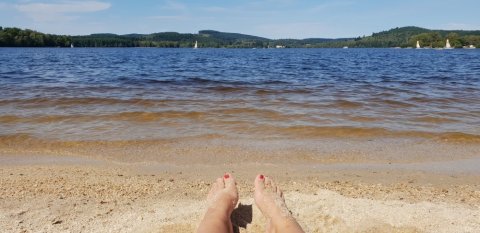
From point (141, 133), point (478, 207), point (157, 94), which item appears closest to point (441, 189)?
point (478, 207)

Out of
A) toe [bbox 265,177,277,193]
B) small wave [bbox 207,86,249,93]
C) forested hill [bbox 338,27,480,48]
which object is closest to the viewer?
toe [bbox 265,177,277,193]

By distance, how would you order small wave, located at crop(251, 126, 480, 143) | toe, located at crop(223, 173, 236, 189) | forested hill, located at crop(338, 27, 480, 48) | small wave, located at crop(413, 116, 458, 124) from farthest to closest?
forested hill, located at crop(338, 27, 480, 48), small wave, located at crop(413, 116, 458, 124), small wave, located at crop(251, 126, 480, 143), toe, located at crop(223, 173, 236, 189)

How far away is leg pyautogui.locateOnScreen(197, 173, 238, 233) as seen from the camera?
2867 mm

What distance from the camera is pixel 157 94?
40.0 ft

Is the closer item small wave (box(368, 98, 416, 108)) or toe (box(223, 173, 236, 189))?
toe (box(223, 173, 236, 189))

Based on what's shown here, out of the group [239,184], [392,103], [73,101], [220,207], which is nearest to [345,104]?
[392,103]

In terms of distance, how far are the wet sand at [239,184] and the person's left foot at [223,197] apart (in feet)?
0.44

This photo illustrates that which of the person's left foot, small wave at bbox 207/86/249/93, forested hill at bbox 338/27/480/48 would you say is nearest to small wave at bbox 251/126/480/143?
the person's left foot

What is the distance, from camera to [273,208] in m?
3.29

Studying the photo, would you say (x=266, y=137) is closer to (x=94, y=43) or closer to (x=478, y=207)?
(x=478, y=207)

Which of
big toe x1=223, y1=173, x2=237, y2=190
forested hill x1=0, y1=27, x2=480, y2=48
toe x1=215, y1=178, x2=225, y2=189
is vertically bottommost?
toe x1=215, y1=178, x2=225, y2=189

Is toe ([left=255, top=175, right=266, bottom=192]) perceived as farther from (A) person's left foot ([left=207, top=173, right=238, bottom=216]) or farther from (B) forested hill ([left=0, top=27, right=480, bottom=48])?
(B) forested hill ([left=0, top=27, right=480, bottom=48])

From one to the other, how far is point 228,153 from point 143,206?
2235mm

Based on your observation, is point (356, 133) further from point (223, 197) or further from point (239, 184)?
point (223, 197)
